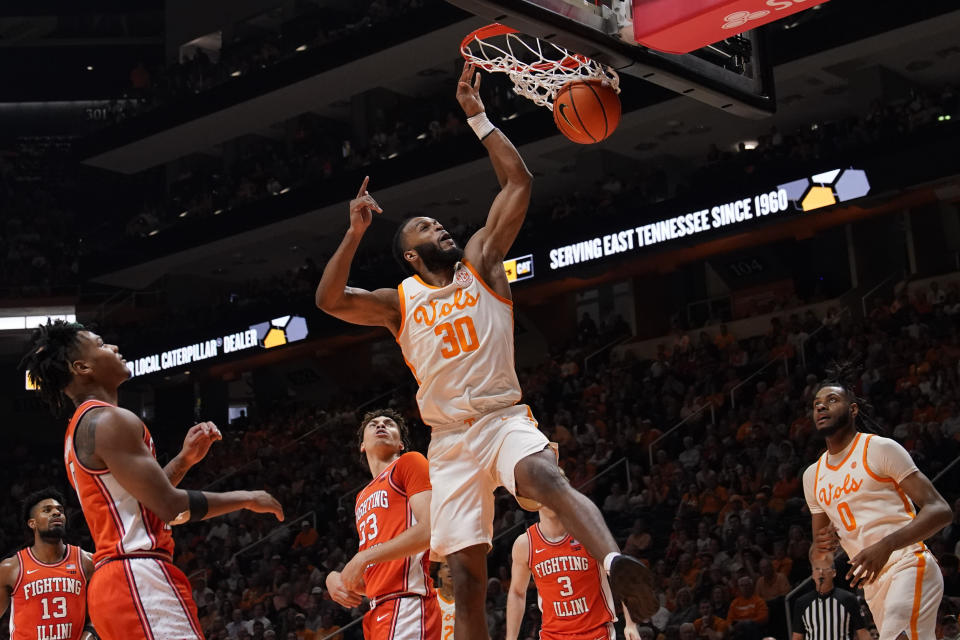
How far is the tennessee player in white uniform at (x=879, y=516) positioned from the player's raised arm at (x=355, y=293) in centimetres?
259

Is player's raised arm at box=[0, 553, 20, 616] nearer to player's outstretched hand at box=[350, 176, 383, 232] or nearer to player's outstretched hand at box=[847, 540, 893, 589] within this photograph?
player's outstretched hand at box=[350, 176, 383, 232]

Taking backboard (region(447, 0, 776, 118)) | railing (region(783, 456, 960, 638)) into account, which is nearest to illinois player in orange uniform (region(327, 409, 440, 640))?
backboard (region(447, 0, 776, 118))

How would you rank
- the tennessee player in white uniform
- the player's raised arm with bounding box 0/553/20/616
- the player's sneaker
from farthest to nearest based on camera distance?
the player's raised arm with bounding box 0/553/20/616, the tennessee player in white uniform, the player's sneaker

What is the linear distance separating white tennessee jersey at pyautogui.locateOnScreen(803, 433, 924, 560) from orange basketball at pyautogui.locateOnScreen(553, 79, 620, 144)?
7.28 feet

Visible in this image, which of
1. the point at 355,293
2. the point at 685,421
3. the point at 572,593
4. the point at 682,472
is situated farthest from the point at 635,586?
the point at 685,421

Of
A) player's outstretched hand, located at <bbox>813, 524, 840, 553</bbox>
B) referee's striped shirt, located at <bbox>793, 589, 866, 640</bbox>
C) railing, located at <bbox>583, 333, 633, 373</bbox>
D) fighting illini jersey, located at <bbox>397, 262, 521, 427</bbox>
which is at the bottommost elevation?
referee's striped shirt, located at <bbox>793, 589, 866, 640</bbox>

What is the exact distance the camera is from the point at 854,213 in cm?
2006

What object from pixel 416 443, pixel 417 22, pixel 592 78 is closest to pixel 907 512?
pixel 592 78

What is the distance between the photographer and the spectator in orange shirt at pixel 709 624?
11.0 metres

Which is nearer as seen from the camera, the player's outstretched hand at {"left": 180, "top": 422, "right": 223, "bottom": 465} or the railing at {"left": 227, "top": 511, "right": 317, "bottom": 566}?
the player's outstretched hand at {"left": 180, "top": 422, "right": 223, "bottom": 465}

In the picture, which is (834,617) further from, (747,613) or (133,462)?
(133,462)

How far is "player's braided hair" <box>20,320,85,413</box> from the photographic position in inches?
182

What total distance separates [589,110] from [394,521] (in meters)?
2.32

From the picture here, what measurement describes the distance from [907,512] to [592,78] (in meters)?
2.83
